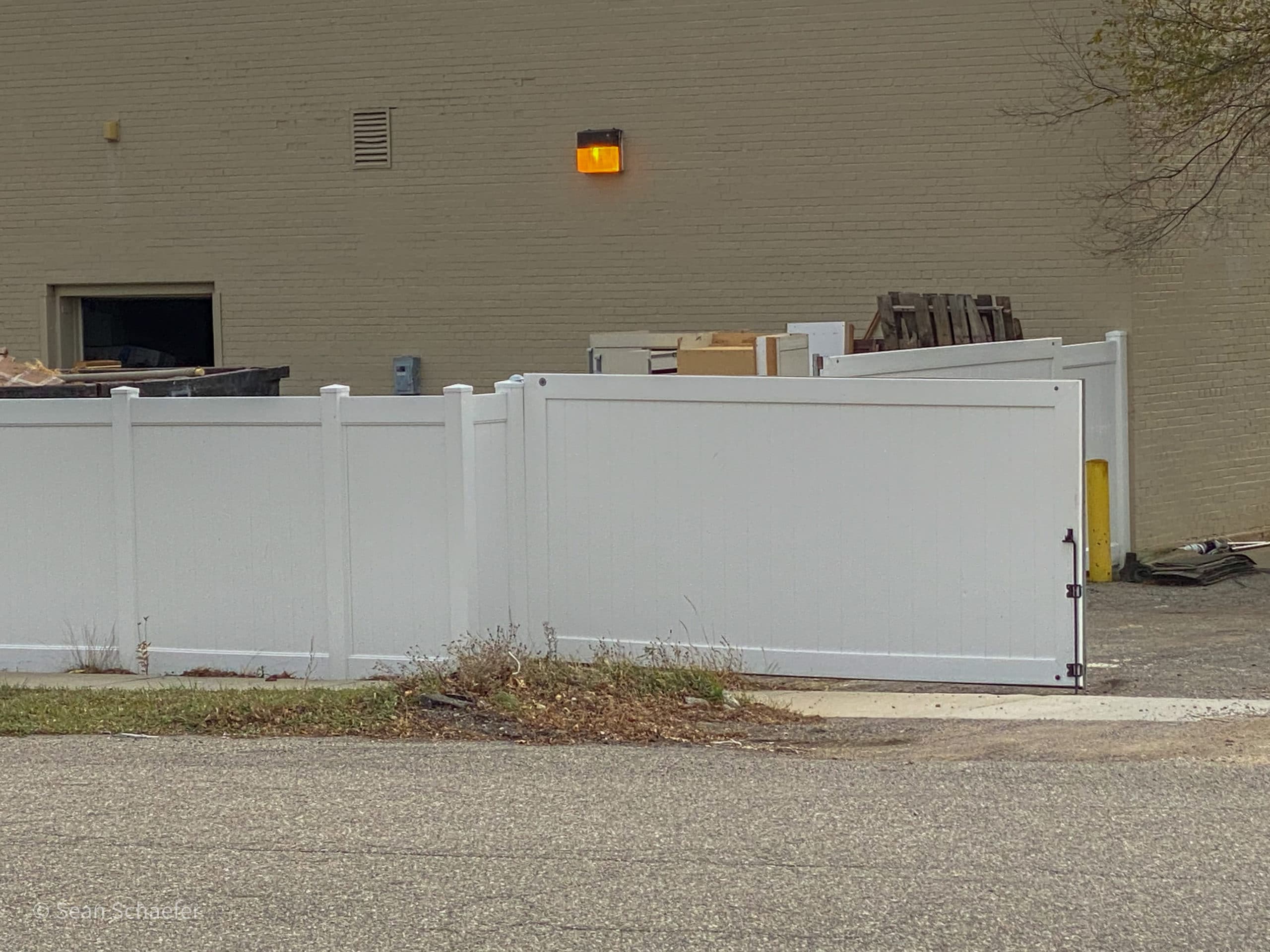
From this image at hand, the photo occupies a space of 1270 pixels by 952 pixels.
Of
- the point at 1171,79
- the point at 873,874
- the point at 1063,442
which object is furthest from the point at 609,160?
the point at 873,874

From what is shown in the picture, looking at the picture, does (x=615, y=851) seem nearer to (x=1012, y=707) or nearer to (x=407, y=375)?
(x=1012, y=707)

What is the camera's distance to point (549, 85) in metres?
16.7

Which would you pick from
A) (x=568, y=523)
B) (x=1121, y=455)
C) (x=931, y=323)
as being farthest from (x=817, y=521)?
(x=1121, y=455)

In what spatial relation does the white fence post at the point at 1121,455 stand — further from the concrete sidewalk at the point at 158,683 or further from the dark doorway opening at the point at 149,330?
the dark doorway opening at the point at 149,330

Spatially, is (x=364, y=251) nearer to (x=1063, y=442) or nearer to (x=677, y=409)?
(x=677, y=409)

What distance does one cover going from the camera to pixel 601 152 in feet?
54.0

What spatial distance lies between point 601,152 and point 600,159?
0.24 feet

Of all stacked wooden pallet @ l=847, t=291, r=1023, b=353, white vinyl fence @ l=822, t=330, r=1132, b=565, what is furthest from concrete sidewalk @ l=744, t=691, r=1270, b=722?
stacked wooden pallet @ l=847, t=291, r=1023, b=353

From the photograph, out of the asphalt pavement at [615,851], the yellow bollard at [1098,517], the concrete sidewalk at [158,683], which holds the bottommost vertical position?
the asphalt pavement at [615,851]

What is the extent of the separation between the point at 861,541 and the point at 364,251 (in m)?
9.55

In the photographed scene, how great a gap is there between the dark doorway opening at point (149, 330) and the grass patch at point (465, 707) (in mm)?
9898

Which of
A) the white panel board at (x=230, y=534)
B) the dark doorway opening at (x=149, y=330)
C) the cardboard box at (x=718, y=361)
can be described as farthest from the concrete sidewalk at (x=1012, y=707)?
the dark doorway opening at (x=149, y=330)

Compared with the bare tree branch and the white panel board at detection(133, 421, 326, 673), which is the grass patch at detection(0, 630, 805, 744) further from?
the bare tree branch

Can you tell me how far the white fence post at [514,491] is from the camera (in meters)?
9.84
